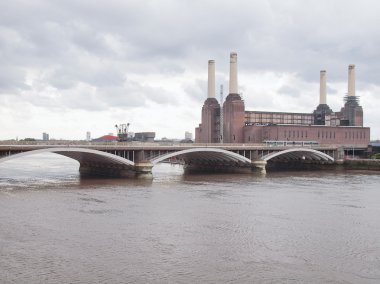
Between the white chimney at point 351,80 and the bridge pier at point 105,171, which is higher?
the white chimney at point 351,80

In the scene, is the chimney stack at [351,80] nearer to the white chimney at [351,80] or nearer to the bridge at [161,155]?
the white chimney at [351,80]

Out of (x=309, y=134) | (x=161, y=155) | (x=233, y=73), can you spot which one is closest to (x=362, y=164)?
(x=309, y=134)

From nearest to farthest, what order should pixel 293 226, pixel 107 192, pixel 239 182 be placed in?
1. pixel 293 226
2. pixel 107 192
3. pixel 239 182

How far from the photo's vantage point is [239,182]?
2544 inches

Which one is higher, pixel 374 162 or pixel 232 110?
pixel 232 110

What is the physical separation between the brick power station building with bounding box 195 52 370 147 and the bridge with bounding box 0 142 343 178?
10.8 m

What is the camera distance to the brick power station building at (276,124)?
109 metres

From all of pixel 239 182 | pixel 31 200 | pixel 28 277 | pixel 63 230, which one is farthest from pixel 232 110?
pixel 28 277

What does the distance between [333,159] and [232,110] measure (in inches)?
988

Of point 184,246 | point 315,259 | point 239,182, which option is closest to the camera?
point 315,259

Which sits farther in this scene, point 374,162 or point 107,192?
point 374,162

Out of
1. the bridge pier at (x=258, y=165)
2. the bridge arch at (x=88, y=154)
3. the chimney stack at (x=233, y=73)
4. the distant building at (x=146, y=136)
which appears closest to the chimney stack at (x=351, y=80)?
the chimney stack at (x=233, y=73)

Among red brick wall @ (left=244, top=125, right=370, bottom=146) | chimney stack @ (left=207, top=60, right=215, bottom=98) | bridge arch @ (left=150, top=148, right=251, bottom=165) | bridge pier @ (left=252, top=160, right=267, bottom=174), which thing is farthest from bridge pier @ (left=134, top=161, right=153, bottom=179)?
chimney stack @ (left=207, top=60, right=215, bottom=98)

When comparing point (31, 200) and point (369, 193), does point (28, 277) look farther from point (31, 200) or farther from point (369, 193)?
point (369, 193)
